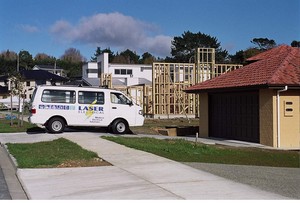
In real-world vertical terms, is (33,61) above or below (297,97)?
above

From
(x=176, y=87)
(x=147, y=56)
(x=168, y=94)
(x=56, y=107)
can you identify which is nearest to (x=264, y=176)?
(x=56, y=107)

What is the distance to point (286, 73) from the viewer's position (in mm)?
18906

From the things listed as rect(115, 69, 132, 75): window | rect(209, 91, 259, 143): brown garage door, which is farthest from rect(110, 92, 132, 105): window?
rect(115, 69, 132, 75): window

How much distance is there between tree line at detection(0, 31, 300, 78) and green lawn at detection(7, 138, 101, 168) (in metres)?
44.7

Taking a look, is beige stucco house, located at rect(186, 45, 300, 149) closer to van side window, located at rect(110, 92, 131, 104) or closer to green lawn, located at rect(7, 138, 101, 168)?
van side window, located at rect(110, 92, 131, 104)

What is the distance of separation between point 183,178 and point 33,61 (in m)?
121

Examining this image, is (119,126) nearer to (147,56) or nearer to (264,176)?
(264,176)

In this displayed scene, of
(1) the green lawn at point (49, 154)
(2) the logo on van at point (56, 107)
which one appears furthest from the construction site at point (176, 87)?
(1) the green lawn at point (49, 154)

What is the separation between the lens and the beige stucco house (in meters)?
18.2

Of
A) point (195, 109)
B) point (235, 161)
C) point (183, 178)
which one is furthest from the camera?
point (195, 109)

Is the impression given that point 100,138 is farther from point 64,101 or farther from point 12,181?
point 12,181

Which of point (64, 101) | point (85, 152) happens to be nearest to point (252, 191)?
point (85, 152)

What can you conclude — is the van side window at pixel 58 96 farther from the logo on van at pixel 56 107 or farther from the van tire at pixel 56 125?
the van tire at pixel 56 125

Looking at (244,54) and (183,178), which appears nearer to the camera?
(183,178)
